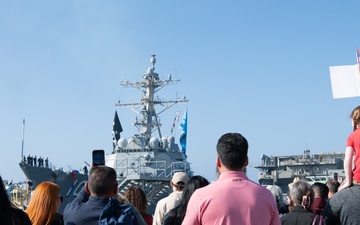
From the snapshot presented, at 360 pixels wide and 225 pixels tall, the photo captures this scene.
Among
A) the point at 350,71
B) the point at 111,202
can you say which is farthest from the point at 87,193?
the point at 350,71

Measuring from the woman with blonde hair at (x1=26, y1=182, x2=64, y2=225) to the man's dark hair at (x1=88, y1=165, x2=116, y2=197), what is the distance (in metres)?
0.37

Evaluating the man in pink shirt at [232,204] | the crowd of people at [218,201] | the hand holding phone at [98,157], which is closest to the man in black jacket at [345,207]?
the crowd of people at [218,201]

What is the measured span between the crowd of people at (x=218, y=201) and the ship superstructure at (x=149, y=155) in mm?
21309

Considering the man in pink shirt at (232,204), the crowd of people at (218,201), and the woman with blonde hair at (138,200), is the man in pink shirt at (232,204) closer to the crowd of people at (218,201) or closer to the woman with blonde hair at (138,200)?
the crowd of people at (218,201)

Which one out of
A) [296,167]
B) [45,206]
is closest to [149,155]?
[296,167]

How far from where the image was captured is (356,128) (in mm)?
3793

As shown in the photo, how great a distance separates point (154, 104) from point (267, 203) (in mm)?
28951

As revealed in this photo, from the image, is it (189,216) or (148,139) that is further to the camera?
(148,139)

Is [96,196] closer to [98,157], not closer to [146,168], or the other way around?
[98,157]

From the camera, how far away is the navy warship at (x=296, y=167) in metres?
39.3

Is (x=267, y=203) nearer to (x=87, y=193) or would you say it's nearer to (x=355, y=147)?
(x=355, y=147)

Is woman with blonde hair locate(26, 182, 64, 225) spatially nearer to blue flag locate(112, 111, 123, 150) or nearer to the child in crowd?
the child in crowd

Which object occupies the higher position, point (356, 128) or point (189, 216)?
point (356, 128)

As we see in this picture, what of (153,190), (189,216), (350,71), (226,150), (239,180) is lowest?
(153,190)
